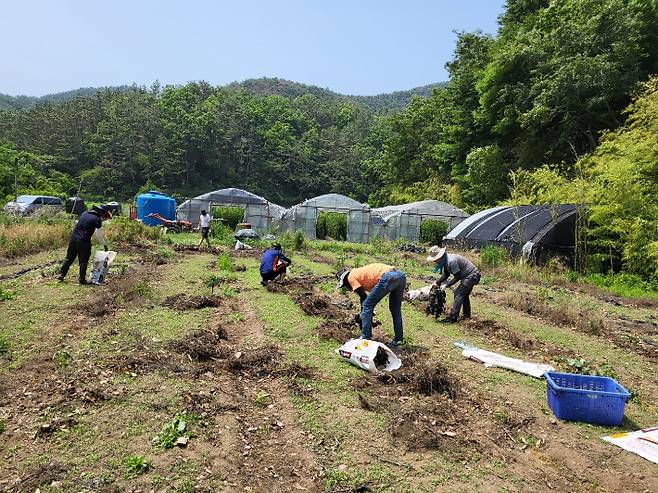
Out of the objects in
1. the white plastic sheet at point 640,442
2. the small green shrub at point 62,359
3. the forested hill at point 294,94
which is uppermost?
the forested hill at point 294,94

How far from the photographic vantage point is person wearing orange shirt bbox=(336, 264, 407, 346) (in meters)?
6.93

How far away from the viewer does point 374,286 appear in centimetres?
701

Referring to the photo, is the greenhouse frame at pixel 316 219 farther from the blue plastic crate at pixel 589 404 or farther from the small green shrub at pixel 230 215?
the blue plastic crate at pixel 589 404

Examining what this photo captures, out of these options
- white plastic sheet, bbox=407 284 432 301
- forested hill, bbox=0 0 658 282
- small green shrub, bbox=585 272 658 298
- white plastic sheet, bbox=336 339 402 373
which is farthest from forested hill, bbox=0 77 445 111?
white plastic sheet, bbox=336 339 402 373

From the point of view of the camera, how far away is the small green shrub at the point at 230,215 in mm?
30953

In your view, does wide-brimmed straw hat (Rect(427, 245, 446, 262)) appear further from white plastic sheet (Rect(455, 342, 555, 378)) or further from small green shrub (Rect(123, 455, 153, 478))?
small green shrub (Rect(123, 455, 153, 478))

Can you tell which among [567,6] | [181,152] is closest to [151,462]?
[567,6]

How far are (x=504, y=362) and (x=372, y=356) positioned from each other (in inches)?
83.3

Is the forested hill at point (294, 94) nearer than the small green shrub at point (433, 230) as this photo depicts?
No

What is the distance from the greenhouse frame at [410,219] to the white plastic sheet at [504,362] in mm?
22668

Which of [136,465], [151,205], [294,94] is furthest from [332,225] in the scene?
[294,94]

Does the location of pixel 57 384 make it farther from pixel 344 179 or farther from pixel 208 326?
pixel 344 179

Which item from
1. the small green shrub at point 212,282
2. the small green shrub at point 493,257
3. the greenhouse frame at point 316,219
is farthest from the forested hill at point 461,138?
the small green shrub at point 212,282

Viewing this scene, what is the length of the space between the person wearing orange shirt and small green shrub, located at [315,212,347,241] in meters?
23.4
